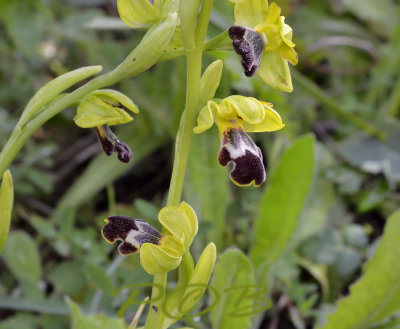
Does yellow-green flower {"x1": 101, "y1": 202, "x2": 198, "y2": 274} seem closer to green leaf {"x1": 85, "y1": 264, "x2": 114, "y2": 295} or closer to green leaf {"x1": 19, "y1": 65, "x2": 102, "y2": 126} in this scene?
green leaf {"x1": 19, "y1": 65, "x2": 102, "y2": 126}

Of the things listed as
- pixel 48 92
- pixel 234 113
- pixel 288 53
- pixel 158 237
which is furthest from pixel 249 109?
pixel 48 92

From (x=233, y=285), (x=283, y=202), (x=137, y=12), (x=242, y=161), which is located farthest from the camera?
(x=283, y=202)

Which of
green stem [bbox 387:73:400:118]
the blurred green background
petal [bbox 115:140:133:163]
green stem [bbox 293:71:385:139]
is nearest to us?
petal [bbox 115:140:133:163]

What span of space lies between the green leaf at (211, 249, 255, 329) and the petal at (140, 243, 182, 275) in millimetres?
426

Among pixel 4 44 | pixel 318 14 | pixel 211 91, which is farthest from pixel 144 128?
pixel 211 91

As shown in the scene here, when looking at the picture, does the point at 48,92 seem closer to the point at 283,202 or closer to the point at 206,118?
the point at 206,118

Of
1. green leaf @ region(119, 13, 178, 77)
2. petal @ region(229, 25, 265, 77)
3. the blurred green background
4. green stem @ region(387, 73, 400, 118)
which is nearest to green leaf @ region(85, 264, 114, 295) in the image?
the blurred green background

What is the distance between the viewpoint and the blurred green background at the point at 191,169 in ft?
5.45

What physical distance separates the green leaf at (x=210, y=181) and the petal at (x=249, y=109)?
95 centimetres

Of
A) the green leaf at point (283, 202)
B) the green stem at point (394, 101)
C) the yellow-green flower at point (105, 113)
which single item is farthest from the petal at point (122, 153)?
the green stem at point (394, 101)

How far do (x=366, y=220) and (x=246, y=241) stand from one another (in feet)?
1.76

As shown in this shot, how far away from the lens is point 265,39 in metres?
0.98

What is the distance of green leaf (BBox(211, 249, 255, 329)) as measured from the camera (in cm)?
138

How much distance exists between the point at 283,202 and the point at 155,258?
840 mm
